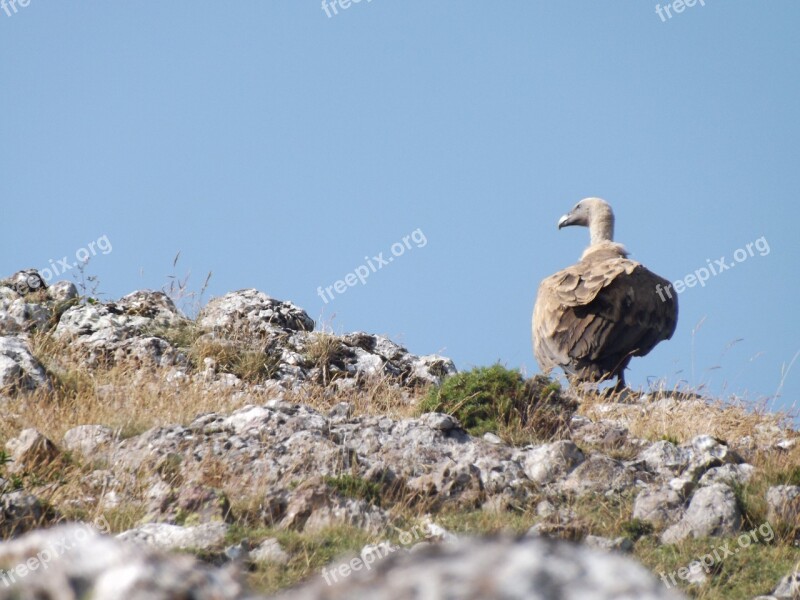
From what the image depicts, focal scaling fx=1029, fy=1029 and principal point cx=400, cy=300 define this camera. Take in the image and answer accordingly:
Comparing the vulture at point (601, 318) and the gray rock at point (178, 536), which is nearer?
the gray rock at point (178, 536)

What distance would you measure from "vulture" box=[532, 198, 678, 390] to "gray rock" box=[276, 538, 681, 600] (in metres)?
11.5

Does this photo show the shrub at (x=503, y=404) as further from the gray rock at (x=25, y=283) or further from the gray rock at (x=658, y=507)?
the gray rock at (x=25, y=283)

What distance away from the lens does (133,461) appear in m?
7.86

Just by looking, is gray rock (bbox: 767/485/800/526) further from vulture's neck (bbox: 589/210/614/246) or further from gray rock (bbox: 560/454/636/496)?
vulture's neck (bbox: 589/210/614/246)

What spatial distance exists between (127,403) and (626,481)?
4499mm

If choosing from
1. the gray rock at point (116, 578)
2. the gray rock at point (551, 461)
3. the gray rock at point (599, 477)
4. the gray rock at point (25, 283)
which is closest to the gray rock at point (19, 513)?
the gray rock at point (551, 461)

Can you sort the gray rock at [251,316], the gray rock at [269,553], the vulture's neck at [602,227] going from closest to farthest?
the gray rock at [269,553], the gray rock at [251,316], the vulture's neck at [602,227]

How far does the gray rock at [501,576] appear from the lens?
5.32 ft

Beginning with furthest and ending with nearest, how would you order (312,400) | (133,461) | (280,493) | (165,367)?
(165,367), (312,400), (133,461), (280,493)

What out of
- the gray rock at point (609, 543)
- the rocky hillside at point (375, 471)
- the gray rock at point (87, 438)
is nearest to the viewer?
the rocky hillside at point (375, 471)

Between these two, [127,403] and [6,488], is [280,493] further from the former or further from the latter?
[127,403]

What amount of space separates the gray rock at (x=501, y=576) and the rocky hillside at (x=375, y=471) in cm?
240

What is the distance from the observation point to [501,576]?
1.65 metres

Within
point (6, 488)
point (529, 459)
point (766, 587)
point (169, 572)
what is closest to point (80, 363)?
point (6, 488)
